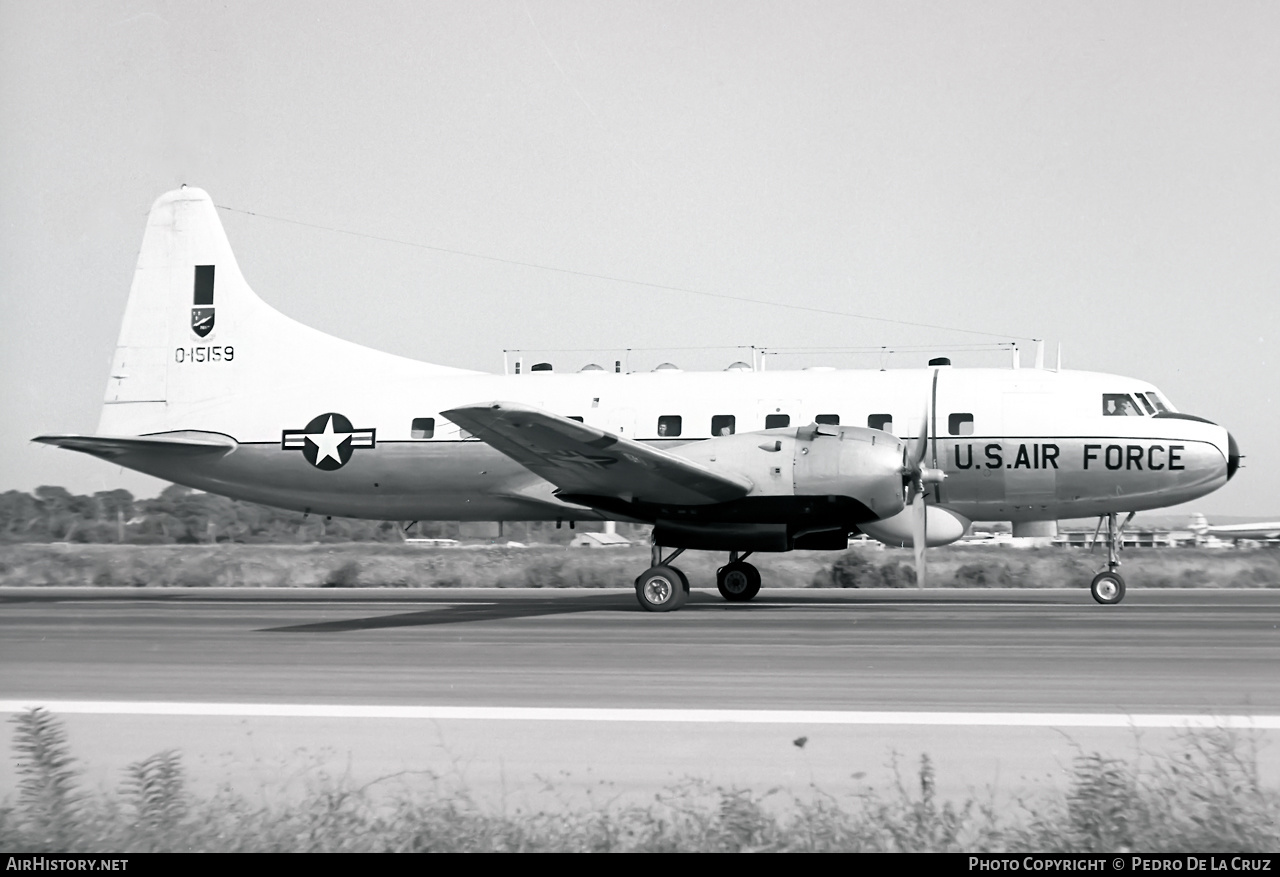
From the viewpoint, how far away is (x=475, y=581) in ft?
95.3

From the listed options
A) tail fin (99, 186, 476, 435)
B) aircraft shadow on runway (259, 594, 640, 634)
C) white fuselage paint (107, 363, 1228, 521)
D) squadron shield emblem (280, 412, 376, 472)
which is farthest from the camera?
tail fin (99, 186, 476, 435)

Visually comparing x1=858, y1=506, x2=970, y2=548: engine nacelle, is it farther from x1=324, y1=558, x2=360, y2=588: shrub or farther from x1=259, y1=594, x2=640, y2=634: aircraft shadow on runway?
x1=324, y1=558, x2=360, y2=588: shrub

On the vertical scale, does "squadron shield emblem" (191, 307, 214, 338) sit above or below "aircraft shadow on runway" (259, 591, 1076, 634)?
above

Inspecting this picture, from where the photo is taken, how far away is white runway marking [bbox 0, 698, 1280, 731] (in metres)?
8.22

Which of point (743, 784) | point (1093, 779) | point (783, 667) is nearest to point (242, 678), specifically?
point (783, 667)

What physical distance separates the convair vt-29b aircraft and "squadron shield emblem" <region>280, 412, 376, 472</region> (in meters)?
0.04

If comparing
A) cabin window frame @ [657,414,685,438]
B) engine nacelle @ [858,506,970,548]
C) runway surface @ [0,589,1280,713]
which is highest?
cabin window frame @ [657,414,685,438]

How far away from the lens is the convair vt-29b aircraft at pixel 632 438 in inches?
701

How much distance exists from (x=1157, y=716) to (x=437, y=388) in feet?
53.3

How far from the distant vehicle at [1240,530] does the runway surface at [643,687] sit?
270ft

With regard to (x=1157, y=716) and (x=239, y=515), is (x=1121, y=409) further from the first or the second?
(x=239, y=515)

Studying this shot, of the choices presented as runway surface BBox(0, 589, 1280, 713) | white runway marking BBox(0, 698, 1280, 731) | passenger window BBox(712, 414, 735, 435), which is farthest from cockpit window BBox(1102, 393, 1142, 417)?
white runway marking BBox(0, 698, 1280, 731)

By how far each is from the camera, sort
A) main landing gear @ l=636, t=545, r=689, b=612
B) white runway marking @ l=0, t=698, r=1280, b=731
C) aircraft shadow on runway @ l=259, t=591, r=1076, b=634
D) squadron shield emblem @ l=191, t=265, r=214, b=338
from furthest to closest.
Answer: squadron shield emblem @ l=191, t=265, r=214, b=338, main landing gear @ l=636, t=545, r=689, b=612, aircraft shadow on runway @ l=259, t=591, r=1076, b=634, white runway marking @ l=0, t=698, r=1280, b=731

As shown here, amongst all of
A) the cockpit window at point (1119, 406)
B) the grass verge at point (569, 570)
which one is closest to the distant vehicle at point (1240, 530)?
the grass verge at point (569, 570)
